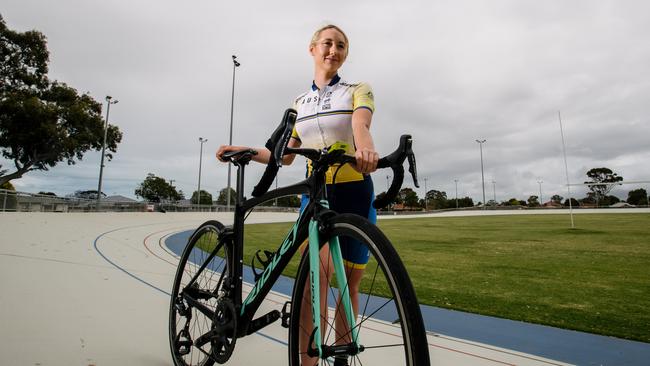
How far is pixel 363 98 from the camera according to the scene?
5.26 ft

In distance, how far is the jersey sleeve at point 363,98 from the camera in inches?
62.2

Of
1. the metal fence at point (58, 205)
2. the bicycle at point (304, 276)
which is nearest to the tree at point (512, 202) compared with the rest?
the metal fence at point (58, 205)

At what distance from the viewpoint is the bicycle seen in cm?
106

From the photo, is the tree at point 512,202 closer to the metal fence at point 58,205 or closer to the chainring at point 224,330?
the metal fence at point 58,205

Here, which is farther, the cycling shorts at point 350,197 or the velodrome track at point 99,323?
the velodrome track at point 99,323

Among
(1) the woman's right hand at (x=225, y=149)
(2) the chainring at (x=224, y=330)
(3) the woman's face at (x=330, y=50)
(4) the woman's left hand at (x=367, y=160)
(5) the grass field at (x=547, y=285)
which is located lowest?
(5) the grass field at (x=547, y=285)

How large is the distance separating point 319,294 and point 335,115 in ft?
2.64

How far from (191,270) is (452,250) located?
294 inches

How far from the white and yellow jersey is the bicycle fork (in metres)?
0.40

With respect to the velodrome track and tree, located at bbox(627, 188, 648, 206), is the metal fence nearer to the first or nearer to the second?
the velodrome track

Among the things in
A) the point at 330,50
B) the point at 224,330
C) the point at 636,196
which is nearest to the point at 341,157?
the point at 330,50

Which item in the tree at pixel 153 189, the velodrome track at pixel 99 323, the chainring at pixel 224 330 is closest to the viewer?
the chainring at pixel 224 330

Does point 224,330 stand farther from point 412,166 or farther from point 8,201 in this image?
point 8,201

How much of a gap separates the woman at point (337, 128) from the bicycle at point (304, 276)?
7cm
